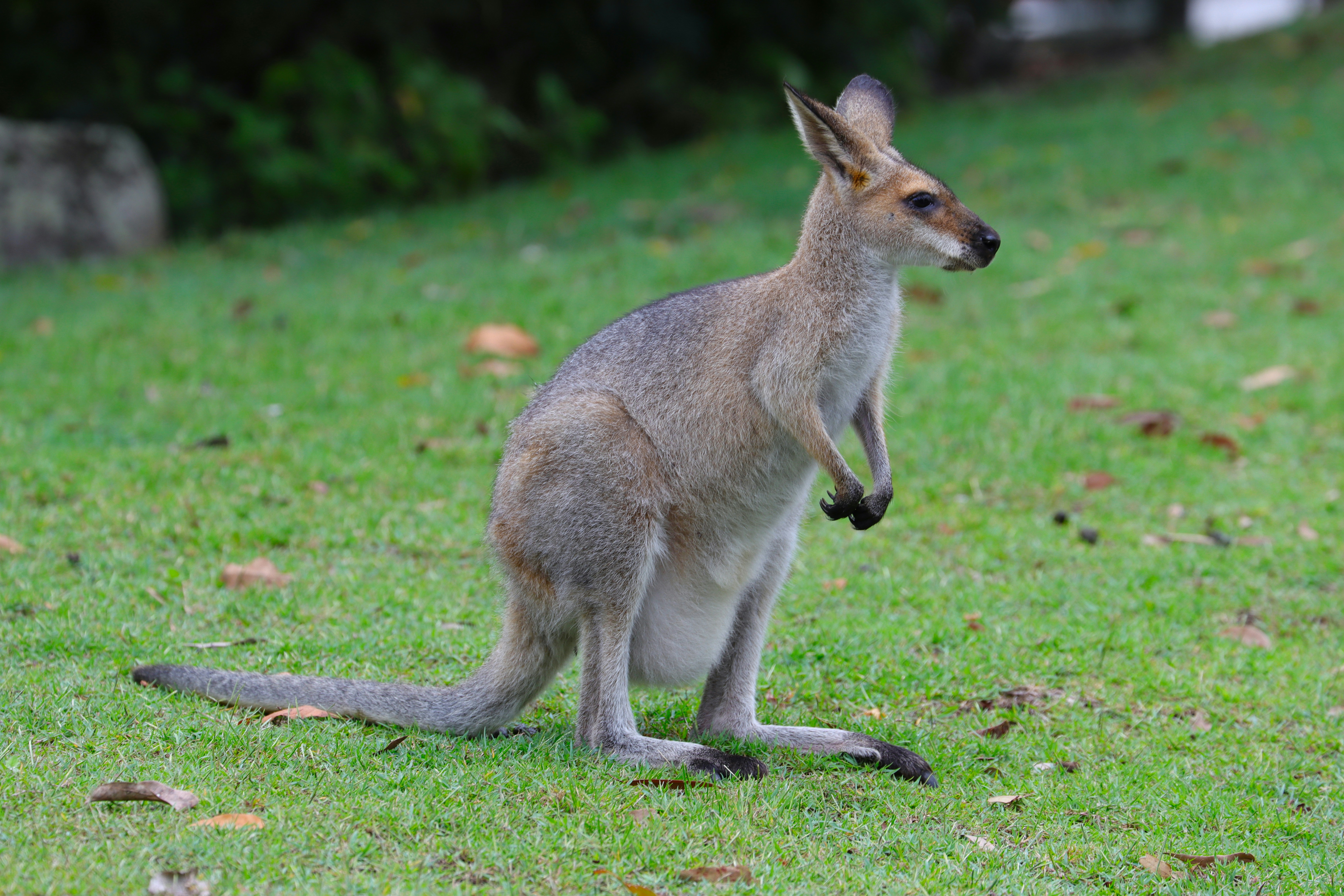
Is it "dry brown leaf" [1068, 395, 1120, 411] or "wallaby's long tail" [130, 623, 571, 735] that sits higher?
"dry brown leaf" [1068, 395, 1120, 411]

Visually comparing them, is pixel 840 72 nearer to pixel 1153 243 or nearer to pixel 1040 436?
pixel 1153 243

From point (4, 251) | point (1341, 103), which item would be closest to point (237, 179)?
point (4, 251)

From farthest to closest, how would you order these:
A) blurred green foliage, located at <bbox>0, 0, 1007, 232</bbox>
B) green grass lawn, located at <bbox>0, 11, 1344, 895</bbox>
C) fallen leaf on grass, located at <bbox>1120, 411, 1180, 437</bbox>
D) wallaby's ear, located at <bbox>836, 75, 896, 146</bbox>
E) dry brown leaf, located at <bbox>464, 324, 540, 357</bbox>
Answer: blurred green foliage, located at <bbox>0, 0, 1007, 232</bbox> → dry brown leaf, located at <bbox>464, 324, 540, 357</bbox> → fallen leaf on grass, located at <bbox>1120, 411, 1180, 437</bbox> → wallaby's ear, located at <bbox>836, 75, 896, 146</bbox> → green grass lawn, located at <bbox>0, 11, 1344, 895</bbox>

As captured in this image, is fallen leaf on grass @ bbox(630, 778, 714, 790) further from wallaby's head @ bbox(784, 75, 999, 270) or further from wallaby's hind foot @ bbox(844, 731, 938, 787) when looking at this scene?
wallaby's head @ bbox(784, 75, 999, 270)

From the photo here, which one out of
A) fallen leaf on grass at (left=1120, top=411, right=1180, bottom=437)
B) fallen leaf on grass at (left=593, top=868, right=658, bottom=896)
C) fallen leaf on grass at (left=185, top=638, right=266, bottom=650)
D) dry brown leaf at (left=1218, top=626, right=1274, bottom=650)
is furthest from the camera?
fallen leaf on grass at (left=1120, top=411, right=1180, bottom=437)

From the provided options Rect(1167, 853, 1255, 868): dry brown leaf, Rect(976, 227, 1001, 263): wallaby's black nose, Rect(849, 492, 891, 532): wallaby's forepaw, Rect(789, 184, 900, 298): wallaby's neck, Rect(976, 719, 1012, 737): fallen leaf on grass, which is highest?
Rect(976, 227, 1001, 263): wallaby's black nose

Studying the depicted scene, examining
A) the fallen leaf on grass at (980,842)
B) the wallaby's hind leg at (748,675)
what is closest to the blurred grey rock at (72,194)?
the wallaby's hind leg at (748,675)

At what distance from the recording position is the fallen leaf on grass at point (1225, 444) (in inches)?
234

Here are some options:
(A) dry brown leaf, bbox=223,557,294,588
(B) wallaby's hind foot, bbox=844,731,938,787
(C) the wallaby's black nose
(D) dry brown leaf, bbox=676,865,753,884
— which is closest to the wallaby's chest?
(C) the wallaby's black nose

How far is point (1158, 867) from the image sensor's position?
3.03 metres

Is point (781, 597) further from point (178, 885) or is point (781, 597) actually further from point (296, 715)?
point (178, 885)

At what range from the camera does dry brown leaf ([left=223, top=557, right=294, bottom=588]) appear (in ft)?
14.7

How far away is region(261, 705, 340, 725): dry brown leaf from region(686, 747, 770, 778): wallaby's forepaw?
3.04 ft

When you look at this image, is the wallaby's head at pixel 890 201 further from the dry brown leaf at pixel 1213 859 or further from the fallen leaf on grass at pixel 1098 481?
the fallen leaf on grass at pixel 1098 481
